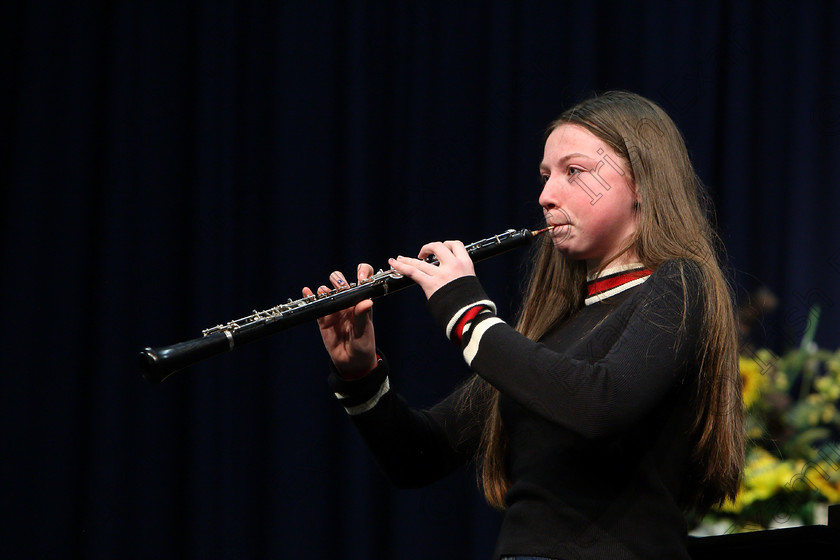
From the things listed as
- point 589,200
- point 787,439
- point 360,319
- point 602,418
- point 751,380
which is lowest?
point 787,439

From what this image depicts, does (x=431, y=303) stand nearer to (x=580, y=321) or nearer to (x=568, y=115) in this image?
(x=580, y=321)

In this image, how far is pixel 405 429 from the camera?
4.57 feet

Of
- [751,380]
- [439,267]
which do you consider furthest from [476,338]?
[751,380]

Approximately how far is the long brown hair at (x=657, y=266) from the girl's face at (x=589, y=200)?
0.6 inches

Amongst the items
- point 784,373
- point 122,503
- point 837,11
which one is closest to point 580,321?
point 784,373

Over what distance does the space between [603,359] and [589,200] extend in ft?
0.84

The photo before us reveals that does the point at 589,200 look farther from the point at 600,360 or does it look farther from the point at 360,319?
the point at 360,319

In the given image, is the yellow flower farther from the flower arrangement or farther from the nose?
the nose

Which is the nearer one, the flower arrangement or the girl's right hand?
the girl's right hand

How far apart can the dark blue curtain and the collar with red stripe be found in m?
1.06

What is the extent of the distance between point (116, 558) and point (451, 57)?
1.55 meters

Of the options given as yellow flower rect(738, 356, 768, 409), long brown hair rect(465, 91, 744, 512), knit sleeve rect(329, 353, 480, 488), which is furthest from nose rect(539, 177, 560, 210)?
yellow flower rect(738, 356, 768, 409)

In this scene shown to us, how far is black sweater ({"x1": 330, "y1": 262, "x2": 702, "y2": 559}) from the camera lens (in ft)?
3.40

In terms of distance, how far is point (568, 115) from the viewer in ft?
4.33
